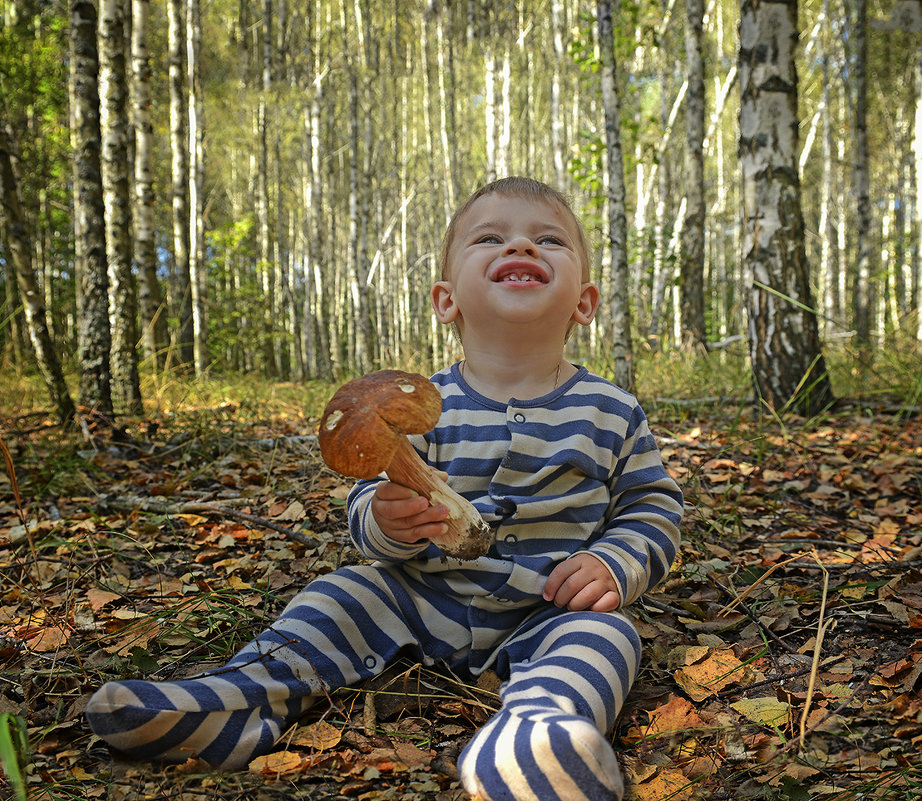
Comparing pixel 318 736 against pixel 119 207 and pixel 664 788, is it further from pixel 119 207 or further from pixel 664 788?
pixel 119 207

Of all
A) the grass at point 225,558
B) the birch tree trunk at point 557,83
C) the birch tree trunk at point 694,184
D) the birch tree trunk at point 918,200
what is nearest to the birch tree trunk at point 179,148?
the grass at point 225,558

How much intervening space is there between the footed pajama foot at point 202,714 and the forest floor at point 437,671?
0.16ft

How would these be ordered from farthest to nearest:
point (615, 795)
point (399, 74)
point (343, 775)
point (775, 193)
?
1. point (399, 74)
2. point (775, 193)
3. point (343, 775)
4. point (615, 795)

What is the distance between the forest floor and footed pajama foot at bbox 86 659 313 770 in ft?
0.16

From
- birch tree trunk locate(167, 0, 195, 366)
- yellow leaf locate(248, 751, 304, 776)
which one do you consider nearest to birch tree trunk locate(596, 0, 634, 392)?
yellow leaf locate(248, 751, 304, 776)

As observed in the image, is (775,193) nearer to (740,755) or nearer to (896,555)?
(896,555)

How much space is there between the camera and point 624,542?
1.73 meters

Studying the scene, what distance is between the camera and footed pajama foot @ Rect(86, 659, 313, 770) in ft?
4.20

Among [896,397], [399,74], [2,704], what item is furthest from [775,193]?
[399,74]

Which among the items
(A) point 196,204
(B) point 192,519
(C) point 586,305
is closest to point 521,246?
(C) point 586,305

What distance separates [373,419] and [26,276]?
127 inches

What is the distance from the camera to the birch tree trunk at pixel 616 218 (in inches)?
215

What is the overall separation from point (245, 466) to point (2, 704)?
7.68ft

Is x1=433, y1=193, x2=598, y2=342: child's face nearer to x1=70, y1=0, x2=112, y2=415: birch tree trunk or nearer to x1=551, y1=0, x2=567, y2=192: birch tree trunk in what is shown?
x1=70, y1=0, x2=112, y2=415: birch tree trunk
